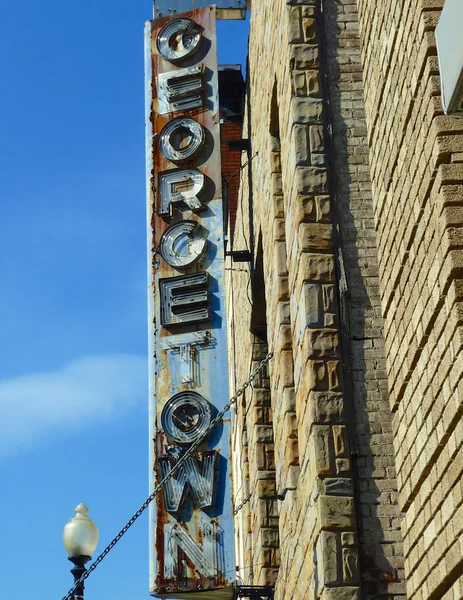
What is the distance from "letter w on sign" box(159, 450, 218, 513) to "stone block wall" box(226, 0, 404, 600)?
4.45 ft

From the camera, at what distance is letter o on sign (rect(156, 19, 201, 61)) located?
45.6ft

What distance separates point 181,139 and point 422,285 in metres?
7.53

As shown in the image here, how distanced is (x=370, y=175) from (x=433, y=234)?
2.58m

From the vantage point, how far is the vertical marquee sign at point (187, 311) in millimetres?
11125

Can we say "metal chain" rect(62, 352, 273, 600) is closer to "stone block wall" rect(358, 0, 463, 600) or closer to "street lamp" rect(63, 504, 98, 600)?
"street lamp" rect(63, 504, 98, 600)

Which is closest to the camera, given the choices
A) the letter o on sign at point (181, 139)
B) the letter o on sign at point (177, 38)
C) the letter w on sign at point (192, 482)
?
the letter w on sign at point (192, 482)

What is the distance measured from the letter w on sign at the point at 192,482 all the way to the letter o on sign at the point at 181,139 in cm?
360

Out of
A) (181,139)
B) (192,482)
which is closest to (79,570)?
(192,482)

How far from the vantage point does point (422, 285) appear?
6.16 metres

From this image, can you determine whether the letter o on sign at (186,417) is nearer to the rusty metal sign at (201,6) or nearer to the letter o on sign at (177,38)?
the letter o on sign at (177,38)

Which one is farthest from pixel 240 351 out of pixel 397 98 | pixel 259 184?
pixel 397 98

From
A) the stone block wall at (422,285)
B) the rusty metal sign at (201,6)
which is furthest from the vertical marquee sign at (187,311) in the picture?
the stone block wall at (422,285)

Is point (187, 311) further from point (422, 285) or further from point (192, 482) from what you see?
point (422, 285)

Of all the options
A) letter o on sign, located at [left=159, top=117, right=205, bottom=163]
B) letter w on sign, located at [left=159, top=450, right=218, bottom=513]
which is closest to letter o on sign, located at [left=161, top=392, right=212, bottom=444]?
letter w on sign, located at [left=159, top=450, right=218, bottom=513]
